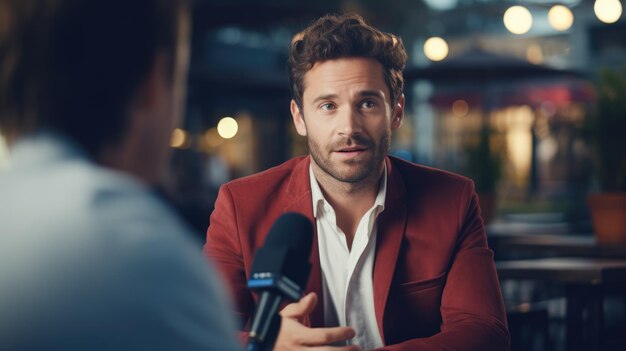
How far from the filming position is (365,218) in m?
2.27

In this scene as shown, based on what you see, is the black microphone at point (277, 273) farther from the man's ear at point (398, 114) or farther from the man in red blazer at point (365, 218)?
the man's ear at point (398, 114)

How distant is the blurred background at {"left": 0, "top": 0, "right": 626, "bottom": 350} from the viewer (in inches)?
155

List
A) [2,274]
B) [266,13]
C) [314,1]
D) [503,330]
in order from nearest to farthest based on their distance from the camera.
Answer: [2,274] → [503,330] → [266,13] → [314,1]

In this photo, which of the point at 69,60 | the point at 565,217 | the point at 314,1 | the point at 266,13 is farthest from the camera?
the point at 314,1

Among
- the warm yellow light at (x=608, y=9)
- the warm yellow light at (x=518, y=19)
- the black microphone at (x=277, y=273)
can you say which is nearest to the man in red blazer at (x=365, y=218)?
the black microphone at (x=277, y=273)

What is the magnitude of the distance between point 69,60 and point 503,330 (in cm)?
158

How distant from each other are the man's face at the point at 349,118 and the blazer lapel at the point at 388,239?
0.09 metres

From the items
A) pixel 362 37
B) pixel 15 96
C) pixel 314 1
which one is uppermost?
pixel 314 1

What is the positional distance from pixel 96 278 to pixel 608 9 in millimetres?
7950

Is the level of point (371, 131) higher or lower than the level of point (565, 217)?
higher

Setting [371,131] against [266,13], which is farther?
[266,13]

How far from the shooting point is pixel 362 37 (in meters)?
2.30

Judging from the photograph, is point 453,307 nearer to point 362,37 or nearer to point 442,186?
point 442,186

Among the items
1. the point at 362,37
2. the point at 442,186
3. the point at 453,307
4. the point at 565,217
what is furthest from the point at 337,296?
the point at 565,217
